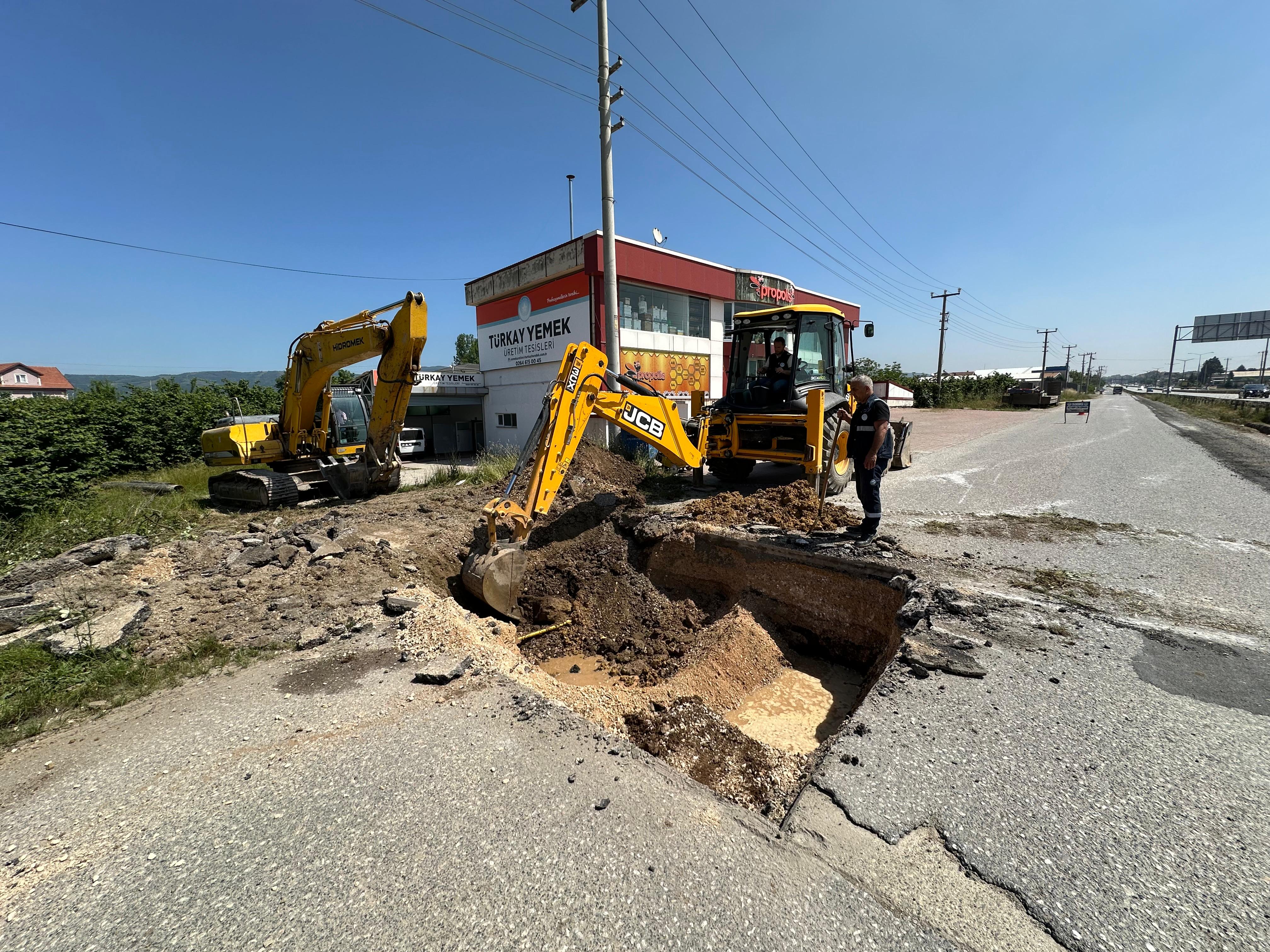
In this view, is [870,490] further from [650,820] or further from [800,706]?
[650,820]

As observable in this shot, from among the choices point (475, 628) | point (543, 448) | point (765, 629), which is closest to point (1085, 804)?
point (765, 629)

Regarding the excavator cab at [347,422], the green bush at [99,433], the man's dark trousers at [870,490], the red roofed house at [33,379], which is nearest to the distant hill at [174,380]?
the green bush at [99,433]

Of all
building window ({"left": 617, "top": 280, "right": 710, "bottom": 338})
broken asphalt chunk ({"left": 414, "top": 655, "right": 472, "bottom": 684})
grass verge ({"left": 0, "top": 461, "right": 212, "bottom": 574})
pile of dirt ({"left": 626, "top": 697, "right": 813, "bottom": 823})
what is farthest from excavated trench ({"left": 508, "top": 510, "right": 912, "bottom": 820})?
building window ({"left": 617, "top": 280, "right": 710, "bottom": 338})

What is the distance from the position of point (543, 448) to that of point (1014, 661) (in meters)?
4.37

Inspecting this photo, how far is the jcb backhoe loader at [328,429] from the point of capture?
30.8 ft

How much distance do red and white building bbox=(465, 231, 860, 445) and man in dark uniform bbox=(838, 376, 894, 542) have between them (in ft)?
28.8

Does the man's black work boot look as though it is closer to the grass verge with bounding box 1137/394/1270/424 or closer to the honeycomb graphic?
the honeycomb graphic

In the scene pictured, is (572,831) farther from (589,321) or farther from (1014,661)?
(589,321)

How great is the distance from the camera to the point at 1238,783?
96.7 inches

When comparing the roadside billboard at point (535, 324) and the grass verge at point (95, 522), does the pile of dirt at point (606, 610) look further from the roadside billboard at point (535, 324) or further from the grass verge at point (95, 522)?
the roadside billboard at point (535, 324)

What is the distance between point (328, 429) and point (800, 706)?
1013 centimetres

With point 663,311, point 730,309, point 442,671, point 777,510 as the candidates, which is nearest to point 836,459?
point 777,510

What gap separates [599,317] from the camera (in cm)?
1507

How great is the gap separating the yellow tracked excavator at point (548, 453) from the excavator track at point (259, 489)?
593 cm
